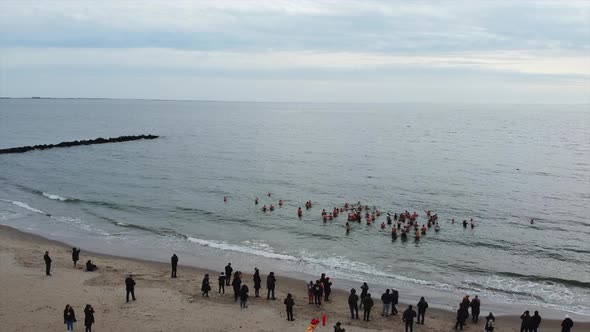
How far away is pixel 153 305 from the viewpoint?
2167 cm

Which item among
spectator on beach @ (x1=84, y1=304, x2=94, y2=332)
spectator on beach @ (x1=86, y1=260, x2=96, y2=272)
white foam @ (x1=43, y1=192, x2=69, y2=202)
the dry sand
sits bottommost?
the dry sand

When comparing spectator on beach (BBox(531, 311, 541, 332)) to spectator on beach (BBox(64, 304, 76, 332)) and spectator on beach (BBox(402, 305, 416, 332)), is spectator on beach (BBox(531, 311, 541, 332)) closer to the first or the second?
spectator on beach (BBox(402, 305, 416, 332))

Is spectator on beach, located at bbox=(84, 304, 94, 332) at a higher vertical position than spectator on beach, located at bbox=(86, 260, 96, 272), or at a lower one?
higher

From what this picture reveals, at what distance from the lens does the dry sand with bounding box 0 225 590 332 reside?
1970 cm

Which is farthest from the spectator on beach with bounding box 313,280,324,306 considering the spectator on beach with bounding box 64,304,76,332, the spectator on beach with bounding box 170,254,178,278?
the spectator on beach with bounding box 64,304,76,332

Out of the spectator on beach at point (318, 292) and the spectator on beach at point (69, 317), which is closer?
the spectator on beach at point (69, 317)

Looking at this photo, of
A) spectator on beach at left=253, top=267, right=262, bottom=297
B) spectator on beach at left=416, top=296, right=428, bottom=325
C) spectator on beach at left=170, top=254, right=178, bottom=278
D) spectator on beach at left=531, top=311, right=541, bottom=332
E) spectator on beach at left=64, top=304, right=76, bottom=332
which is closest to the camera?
spectator on beach at left=64, top=304, right=76, bottom=332

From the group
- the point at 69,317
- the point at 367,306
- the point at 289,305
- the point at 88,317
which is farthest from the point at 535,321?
the point at 69,317

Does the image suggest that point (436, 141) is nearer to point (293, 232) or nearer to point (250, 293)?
point (293, 232)

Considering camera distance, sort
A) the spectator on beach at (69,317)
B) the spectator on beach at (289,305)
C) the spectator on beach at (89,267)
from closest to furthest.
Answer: the spectator on beach at (69,317) → the spectator on beach at (289,305) → the spectator on beach at (89,267)

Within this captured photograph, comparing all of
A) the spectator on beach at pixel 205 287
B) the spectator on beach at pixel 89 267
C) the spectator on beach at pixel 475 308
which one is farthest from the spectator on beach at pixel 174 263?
the spectator on beach at pixel 475 308

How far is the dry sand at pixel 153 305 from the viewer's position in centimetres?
1970

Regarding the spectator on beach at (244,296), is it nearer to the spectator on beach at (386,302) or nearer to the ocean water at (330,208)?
the spectator on beach at (386,302)

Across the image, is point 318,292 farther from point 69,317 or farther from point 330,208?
point 330,208
